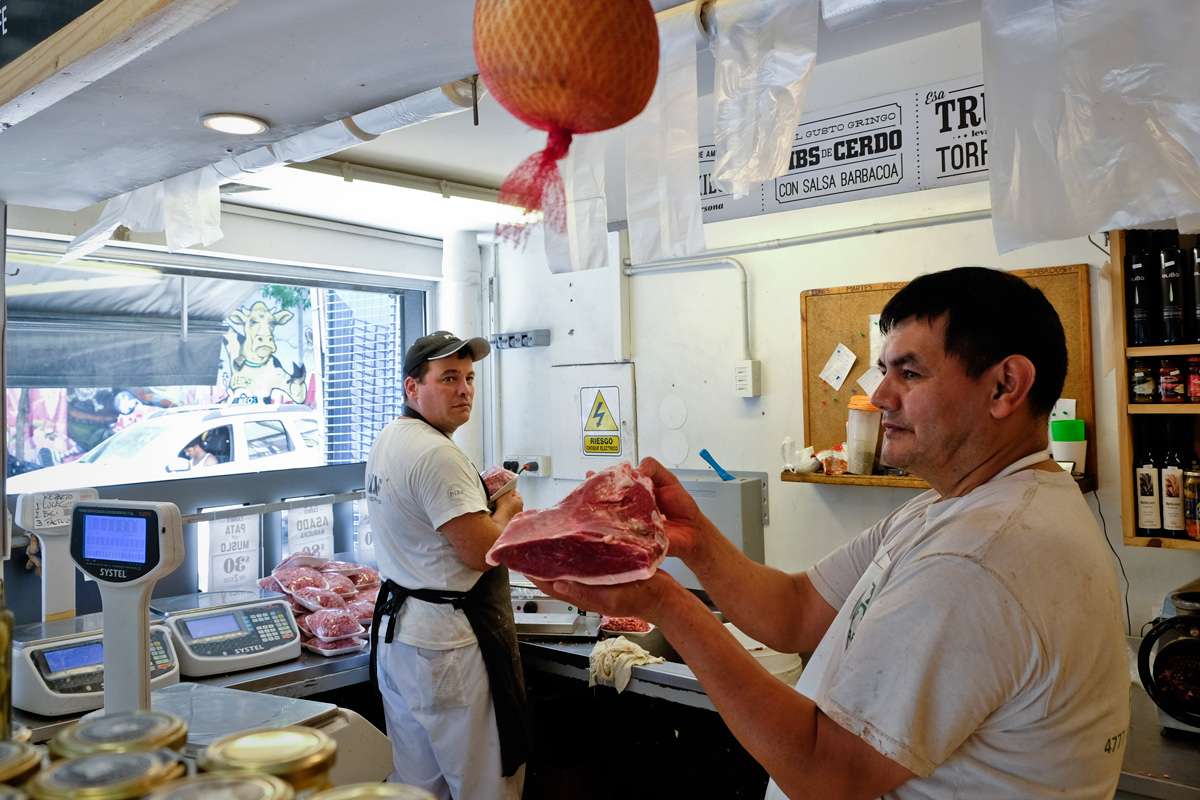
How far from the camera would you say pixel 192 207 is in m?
2.74

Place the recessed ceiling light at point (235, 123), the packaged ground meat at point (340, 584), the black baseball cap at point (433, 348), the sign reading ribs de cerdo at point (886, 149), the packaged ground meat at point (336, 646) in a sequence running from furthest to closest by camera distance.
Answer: the packaged ground meat at point (340, 584) < the packaged ground meat at point (336, 646) < the black baseball cap at point (433, 348) < the recessed ceiling light at point (235, 123) < the sign reading ribs de cerdo at point (886, 149)

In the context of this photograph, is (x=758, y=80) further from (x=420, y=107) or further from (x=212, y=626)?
(x=212, y=626)

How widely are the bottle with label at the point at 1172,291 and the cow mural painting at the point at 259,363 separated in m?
4.40

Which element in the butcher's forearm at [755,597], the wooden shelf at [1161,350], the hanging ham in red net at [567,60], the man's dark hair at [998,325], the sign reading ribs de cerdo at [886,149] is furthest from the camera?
the wooden shelf at [1161,350]

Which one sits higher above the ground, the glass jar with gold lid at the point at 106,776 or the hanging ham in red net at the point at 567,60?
the hanging ham in red net at the point at 567,60

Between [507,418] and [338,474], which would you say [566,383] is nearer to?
[507,418]

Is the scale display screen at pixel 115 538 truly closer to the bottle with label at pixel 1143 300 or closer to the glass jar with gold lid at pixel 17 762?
the glass jar with gold lid at pixel 17 762

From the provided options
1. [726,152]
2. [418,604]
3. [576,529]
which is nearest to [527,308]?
[418,604]

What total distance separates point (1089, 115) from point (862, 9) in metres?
0.44

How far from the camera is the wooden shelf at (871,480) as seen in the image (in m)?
3.14

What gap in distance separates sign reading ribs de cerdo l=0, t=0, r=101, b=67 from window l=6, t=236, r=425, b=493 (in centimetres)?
284

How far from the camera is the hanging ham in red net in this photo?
809 mm

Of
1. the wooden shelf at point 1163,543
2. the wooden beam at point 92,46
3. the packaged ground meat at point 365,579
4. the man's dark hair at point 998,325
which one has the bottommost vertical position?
the packaged ground meat at point 365,579

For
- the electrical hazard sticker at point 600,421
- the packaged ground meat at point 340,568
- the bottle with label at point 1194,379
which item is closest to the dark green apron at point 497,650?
the packaged ground meat at point 340,568
